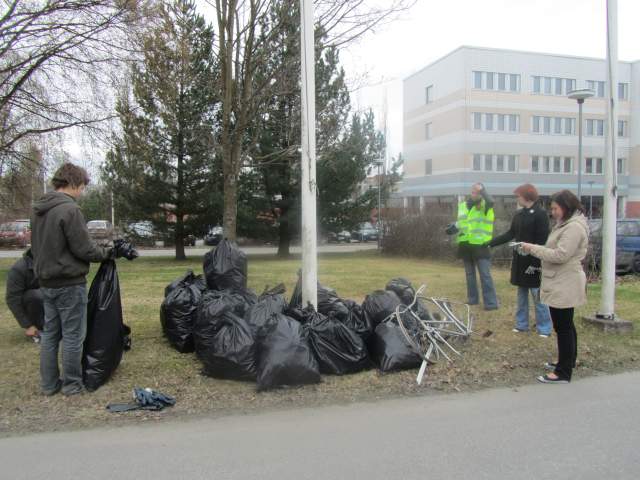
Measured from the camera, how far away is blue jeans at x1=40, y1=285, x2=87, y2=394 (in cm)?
404

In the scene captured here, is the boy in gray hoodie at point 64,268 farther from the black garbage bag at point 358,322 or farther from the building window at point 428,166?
the building window at point 428,166

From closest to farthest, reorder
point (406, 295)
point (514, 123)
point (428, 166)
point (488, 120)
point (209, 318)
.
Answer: point (209, 318), point (406, 295), point (488, 120), point (514, 123), point (428, 166)

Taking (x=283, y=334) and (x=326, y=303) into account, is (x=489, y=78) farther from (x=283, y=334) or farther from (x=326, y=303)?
(x=283, y=334)

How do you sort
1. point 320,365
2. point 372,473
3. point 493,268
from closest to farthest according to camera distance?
point 372,473 → point 320,365 → point 493,268

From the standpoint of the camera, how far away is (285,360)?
4.35m

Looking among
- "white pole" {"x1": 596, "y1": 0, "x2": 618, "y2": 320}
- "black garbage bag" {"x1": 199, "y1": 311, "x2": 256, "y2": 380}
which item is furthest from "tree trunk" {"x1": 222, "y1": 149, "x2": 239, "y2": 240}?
"white pole" {"x1": 596, "y1": 0, "x2": 618, "y2": 320}

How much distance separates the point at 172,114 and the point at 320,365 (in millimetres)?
13460

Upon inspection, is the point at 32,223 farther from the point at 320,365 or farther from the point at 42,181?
the point at 42,181

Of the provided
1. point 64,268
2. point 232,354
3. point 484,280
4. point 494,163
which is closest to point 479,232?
point 484,280

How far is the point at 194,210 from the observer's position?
64.5 feet

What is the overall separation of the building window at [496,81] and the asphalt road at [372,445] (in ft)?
139

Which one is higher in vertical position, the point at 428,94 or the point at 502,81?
the point at 502,81

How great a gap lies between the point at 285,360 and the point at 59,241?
2.03m

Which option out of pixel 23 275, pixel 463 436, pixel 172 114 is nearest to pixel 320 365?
pixel 463 436
